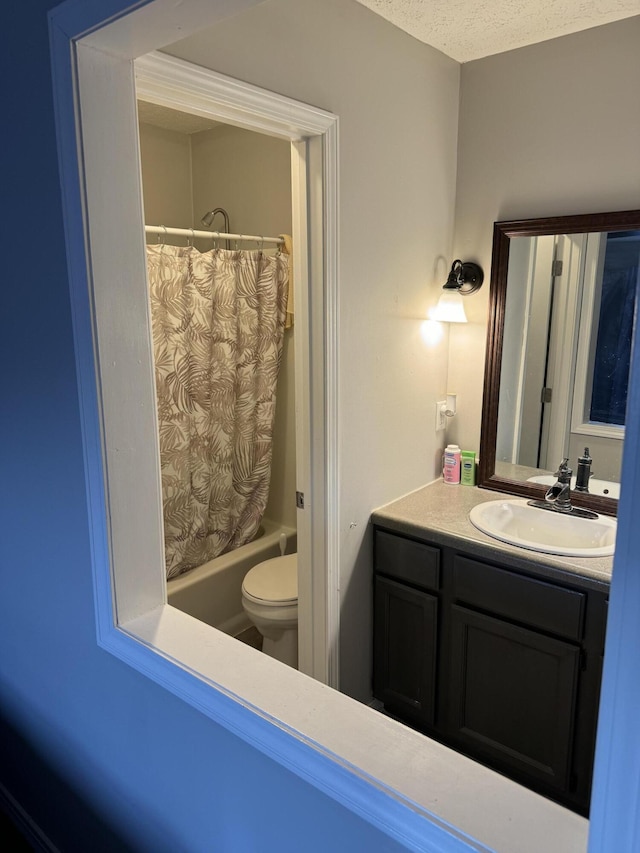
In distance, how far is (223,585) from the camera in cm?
Answer: 297

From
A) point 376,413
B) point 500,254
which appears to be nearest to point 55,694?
point 376,413

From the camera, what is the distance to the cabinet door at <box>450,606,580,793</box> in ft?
6.30

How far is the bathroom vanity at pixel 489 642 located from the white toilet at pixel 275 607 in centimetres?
36

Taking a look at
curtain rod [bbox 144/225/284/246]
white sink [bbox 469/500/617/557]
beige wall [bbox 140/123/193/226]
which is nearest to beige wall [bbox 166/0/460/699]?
white sink [bbox 469/500/617/557]

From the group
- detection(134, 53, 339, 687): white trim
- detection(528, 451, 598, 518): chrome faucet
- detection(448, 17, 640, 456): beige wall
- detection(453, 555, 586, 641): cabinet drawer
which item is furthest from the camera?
detection(528, 451, 598, 518): chrome faucet

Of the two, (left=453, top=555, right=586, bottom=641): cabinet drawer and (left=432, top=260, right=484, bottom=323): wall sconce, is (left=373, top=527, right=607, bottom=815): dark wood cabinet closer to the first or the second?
(left=453, top=555, right=586, bottom=641): cabinet drawer

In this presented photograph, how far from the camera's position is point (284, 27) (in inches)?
66.3

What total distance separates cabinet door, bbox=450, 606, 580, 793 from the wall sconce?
104 cm

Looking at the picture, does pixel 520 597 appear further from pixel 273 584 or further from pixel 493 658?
pixel 273 584

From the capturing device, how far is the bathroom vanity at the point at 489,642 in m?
1.87

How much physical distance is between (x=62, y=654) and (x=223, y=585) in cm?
142

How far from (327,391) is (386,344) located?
0.35m

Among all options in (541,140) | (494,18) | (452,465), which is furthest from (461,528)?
(494,18)

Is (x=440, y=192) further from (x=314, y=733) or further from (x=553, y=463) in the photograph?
(x=314, y=733)
